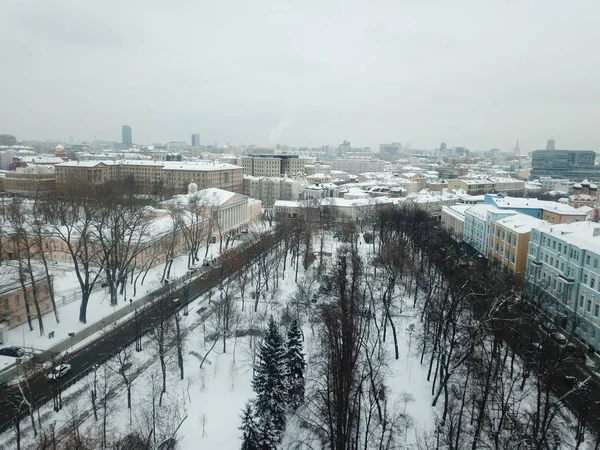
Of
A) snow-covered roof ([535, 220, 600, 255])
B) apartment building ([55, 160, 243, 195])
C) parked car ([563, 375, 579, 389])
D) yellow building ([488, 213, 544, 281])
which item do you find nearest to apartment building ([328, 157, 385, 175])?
apartment building ([55, 160, 243, 195])

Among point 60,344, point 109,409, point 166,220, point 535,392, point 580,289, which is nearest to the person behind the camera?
point 109,409

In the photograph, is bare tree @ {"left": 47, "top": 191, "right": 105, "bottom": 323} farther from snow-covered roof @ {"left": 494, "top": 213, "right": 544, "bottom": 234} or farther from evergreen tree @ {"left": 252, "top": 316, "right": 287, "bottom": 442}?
snow-covered roof @ {"left": 494, "top": 213, "right": 544, "bottom": 234}

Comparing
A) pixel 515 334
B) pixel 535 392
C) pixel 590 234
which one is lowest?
pixel 535 392

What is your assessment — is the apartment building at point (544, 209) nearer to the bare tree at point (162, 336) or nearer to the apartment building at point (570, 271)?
the apartment building at point (570, 271)

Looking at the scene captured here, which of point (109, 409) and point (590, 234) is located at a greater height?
point (590, 234)

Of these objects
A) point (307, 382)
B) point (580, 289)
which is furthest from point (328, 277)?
point (580, 289)

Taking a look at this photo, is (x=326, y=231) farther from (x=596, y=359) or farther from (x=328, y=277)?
(x=596, y=359)

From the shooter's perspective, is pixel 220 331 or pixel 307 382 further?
pixel 220 331
